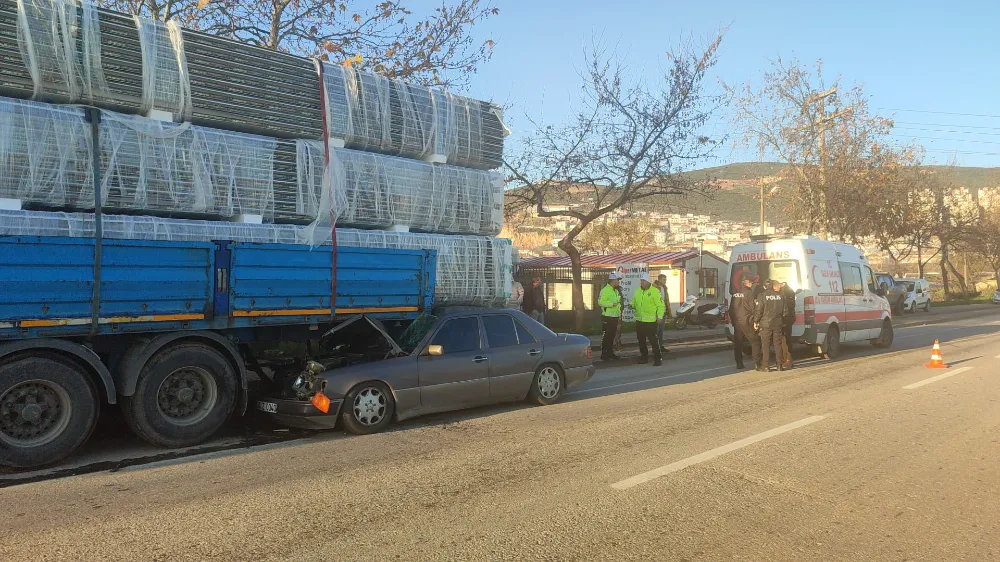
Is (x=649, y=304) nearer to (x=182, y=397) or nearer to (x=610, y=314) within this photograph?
(x=610, y=314)

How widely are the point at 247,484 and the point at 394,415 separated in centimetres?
221

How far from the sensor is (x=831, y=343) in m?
14.0

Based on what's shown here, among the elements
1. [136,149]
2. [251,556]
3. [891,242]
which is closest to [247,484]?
[251,556]

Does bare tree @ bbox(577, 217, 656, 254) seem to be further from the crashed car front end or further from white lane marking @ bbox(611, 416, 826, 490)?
Result: the crashed car front end

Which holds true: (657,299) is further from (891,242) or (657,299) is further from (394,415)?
(891,242)

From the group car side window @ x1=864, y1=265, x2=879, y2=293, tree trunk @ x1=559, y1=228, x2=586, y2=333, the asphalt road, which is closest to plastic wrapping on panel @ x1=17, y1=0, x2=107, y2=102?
the asphalt road

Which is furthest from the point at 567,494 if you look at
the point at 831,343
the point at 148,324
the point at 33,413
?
the point at 831,343

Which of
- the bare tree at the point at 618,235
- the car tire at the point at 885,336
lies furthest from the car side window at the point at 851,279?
the bare tree at the point at 618,235

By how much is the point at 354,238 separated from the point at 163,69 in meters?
2.70

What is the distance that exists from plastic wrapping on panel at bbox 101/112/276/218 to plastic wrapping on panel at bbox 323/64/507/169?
1144mm

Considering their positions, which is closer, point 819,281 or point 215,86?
point 215,86

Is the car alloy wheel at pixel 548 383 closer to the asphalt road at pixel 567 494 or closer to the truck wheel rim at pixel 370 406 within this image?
the asphalt road at pixel 567 494

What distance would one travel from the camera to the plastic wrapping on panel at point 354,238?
6.47 metres

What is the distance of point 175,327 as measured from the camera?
672 centimetres
